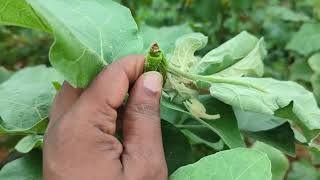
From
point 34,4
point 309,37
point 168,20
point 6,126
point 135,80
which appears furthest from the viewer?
point 168,20

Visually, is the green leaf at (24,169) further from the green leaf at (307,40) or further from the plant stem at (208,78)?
the green leaf at (307,40)

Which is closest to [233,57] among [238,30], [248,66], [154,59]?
[248,66]

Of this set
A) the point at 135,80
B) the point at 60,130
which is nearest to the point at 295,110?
the point at 135,80

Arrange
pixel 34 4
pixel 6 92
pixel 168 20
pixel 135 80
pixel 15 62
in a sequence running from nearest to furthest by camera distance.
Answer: pixel 34 4
pixel 135 80
pixel 6 92
pixel 15 62
pixel 168 20

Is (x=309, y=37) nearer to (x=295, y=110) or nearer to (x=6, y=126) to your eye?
(x=295, y=110)

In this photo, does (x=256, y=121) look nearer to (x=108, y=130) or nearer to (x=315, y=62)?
(x=108, y=130)

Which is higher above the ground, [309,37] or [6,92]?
[6,92]

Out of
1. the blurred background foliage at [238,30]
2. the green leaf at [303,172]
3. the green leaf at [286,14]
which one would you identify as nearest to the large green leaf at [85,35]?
the green leaf at [303,172]
